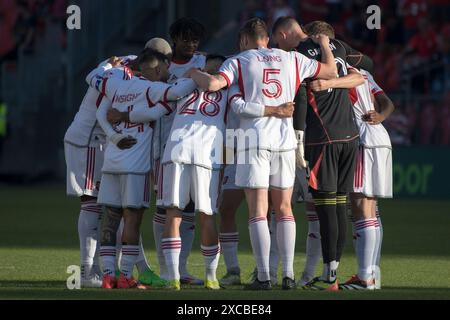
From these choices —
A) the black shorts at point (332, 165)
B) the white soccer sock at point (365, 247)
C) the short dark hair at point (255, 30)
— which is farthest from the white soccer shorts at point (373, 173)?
the short dark hair at point (255, 30)

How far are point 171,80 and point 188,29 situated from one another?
55cm

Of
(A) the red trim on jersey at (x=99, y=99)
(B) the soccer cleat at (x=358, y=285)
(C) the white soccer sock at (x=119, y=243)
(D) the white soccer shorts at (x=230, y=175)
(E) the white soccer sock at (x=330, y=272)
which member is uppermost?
(A) the red trim on jersey at (x=99, y=99)

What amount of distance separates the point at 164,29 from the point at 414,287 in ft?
59.0

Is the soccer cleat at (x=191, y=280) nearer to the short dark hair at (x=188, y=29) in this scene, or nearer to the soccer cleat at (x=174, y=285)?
the soccer cleat at (x=174, y=285)

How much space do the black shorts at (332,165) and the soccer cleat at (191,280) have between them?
4.45ft

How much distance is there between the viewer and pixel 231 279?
10953 millimetres

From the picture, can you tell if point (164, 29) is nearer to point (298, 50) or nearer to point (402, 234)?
point (402, 234)

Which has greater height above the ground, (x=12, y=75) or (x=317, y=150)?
(x=12, y=75)

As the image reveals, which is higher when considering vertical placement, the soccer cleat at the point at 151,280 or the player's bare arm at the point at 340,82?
the player's bare arm at the point at 340,82

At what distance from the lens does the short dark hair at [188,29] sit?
35.3 ft

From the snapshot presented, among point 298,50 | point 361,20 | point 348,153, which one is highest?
point 361,20

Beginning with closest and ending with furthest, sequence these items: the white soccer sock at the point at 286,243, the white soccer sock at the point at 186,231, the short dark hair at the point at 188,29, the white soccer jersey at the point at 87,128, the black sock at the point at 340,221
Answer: the white soccer sock at the point at 286,243 < the black sock at the point at 340,221 < the short dark hair at the point at 188,29 < the white soccer jersey at the point at 87,128 < the white soccer sock at the point at 186,231
